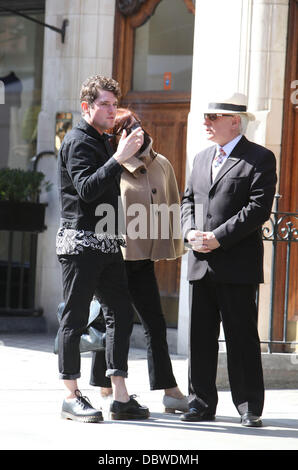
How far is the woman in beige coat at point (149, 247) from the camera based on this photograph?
5793 millimetres

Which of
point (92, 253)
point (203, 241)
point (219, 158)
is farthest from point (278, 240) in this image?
point (92, 253)

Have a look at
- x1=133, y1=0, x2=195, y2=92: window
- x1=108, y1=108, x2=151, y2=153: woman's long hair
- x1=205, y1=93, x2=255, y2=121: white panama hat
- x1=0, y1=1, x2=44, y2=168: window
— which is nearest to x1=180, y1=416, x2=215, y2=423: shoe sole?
x1=108, y1=108, x2=151, y2=153: woman's long hair

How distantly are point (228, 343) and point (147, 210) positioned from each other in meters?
0.96

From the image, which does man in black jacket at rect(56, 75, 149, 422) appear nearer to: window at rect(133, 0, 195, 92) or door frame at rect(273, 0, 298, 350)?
door frame at rect(273, 0, 298, 350)

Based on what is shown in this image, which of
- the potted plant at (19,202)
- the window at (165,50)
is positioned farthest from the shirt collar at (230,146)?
the potted plant at (19,202)

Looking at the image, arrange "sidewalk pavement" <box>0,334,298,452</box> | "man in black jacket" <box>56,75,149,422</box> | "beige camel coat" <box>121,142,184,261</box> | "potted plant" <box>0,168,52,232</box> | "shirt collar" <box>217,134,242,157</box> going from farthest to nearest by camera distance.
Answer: "potted plant" <box>0,168,52,232</box>
"beige camel coat" <box>121,142,184,261</box>
"shirt collar" <box>217,134,242,157</box>
"man in black jacket" <box>56,75,149,422</box>
"sidewalk pavement" <box>0,334,298,452</box>

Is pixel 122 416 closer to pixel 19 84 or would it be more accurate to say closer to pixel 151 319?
pixel 151 319

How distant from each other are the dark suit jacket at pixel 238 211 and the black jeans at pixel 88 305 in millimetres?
499

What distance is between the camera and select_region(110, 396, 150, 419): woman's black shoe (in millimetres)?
5504

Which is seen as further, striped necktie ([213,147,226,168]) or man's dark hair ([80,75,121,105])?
striped necktie ([213,147,226,168])

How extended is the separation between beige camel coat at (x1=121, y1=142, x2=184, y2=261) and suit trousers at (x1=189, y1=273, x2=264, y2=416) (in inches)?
13.4

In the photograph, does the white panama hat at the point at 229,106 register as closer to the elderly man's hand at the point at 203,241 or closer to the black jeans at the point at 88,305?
the elderly man's hand at the point at 203,241

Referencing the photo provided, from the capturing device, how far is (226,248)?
5477 mm
